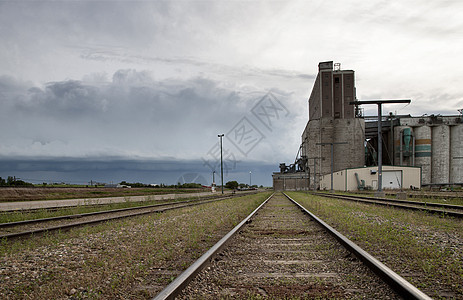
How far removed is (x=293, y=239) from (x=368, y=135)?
7838 centimetres

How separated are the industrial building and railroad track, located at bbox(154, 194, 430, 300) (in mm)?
52655

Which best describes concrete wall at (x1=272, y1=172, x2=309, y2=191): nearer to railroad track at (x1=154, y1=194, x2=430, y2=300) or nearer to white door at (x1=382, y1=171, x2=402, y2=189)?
white door at (x1=382, y1=171, x2=402, y2=189)

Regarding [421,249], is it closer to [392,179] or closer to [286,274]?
[286,274]

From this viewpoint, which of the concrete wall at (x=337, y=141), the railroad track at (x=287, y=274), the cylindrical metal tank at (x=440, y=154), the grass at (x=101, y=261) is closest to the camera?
the railroad track at (x=287, y=274)

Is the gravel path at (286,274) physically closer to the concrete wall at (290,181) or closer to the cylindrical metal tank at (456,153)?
the cylindrical metal tank at (456,153)

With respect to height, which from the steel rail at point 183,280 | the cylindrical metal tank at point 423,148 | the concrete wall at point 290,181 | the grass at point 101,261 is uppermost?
the cylindrical metal tank at point 423,148

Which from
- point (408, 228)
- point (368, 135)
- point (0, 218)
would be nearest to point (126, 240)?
point (408, 228)

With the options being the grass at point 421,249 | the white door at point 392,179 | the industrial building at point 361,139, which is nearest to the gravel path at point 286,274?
the grass at point 421,249

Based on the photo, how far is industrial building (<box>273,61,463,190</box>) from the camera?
67188mm

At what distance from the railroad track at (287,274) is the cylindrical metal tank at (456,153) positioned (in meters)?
75.1

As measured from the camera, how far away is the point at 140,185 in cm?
7150

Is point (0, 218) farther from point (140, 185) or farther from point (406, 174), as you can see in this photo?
point (140, 185)

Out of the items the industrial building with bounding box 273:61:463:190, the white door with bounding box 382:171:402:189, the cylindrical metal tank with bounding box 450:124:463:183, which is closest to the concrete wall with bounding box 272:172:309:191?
the industrial building with bounding box 273:61:463:190

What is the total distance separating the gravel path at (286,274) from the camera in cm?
366
